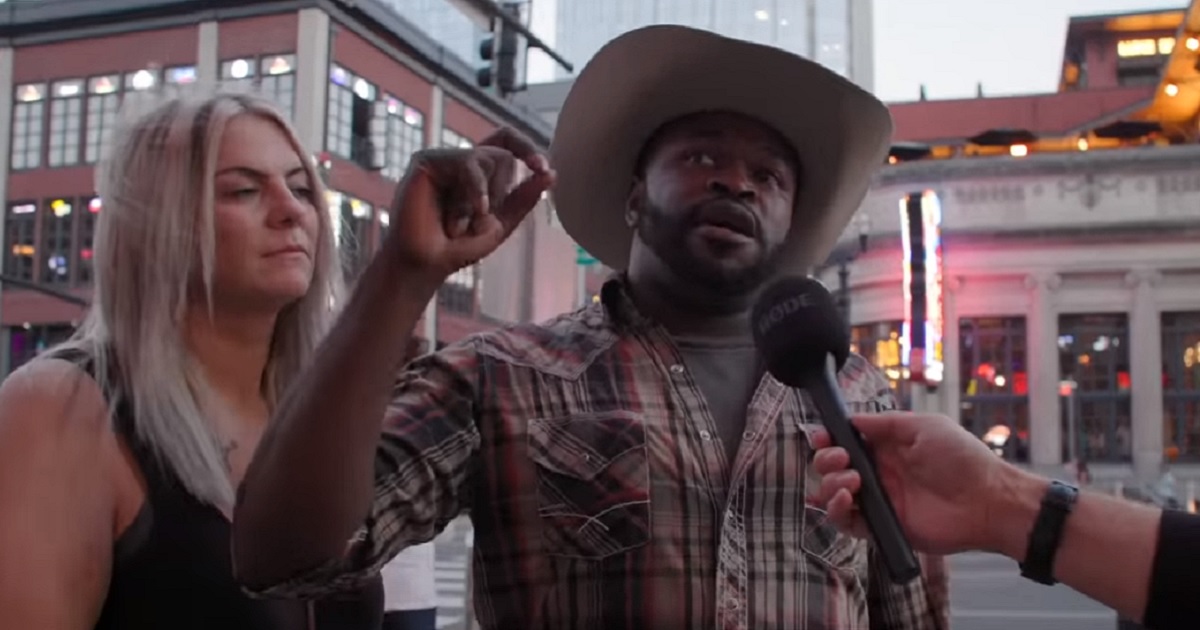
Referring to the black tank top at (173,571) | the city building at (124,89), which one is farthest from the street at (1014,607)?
the city building at (124,89)

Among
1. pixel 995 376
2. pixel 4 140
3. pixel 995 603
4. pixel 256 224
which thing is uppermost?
pixel 4 140

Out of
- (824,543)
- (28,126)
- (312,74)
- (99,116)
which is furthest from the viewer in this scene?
(28,126)

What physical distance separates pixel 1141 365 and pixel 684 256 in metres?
48.7

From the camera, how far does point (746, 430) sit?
2.33m

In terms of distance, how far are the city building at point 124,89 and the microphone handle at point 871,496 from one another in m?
34.1

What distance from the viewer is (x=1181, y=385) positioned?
4641 centimetres

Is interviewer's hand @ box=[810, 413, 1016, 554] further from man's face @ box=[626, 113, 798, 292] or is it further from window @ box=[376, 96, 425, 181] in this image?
window @ box=[376, 96, 425, 181]

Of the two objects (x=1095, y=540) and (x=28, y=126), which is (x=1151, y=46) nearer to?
(x=28, y=126)

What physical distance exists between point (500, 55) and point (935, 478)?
12070mm

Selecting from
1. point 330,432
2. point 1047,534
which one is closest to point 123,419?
point 330,432

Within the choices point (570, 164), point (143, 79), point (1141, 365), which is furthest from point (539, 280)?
point (570, 164)

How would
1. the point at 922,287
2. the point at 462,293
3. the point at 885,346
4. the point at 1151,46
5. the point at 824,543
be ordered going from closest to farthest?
the point at 824,543, the point at 922,287, the point at 462,293, the point at 885,346, the point at 1151,46

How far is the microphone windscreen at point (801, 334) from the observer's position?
6.28 ft

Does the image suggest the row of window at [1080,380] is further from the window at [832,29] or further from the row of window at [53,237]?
the window at [832,29]
